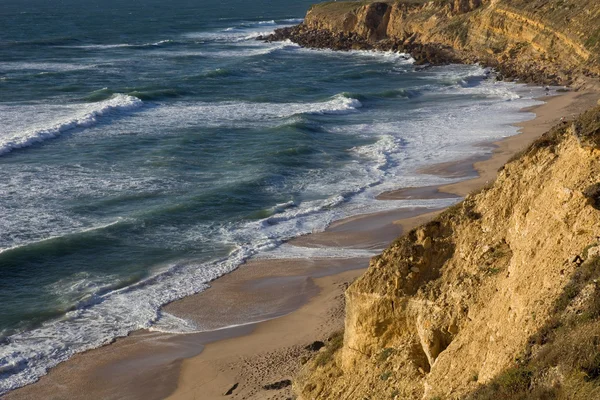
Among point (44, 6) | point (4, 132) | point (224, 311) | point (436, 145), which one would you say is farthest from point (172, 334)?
point (44, 6)

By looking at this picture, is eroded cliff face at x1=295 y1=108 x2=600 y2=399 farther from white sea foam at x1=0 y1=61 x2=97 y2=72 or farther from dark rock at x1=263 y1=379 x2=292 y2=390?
white sea foam at x1=0 y1=61 x2=97 y2=72

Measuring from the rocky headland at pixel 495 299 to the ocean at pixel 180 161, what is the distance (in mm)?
8919

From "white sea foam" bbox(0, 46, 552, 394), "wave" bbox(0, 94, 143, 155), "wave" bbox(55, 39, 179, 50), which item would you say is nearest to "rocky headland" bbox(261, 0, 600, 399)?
"white sea foam" bbox(0, 46, 552, 394)

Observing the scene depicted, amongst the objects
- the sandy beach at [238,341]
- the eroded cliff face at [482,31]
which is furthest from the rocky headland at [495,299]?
the eroded cliff face at [482,31]

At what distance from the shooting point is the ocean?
2312 cm

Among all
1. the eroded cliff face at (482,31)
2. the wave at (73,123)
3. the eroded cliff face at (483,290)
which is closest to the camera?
the eroded cliff face at (483,290)

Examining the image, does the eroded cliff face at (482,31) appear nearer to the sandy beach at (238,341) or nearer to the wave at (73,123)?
the wave at (73,123)

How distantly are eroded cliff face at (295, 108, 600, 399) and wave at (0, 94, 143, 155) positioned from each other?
93.9ft

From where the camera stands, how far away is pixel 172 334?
20688 millimetres

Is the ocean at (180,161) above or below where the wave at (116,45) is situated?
below

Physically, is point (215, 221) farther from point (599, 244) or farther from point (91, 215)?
point (599, 244)

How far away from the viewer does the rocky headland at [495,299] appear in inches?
389

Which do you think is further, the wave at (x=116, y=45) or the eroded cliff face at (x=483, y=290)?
the wave at (x=116, y=45)

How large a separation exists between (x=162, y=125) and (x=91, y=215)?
659 inches
